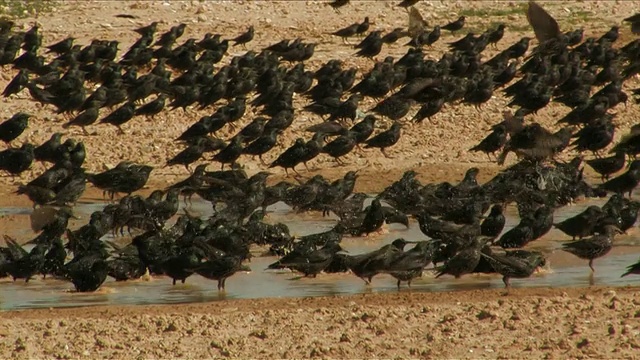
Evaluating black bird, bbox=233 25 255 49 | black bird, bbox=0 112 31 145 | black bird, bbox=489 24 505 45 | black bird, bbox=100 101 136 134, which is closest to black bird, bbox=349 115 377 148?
black bird, bbox=100 101 136 134

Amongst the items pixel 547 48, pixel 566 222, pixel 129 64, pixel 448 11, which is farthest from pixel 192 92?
pixel 448 11

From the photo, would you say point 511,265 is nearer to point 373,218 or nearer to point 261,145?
point 373,218

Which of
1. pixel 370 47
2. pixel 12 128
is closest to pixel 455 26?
pixel 370 47

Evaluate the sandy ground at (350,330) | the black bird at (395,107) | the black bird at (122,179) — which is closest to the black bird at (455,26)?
the black bird at (395,107)

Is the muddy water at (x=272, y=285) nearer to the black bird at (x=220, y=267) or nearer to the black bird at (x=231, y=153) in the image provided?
the black bird at (x=220, y=267)

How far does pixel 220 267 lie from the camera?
41.5 feet

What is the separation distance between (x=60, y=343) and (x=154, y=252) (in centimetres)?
303

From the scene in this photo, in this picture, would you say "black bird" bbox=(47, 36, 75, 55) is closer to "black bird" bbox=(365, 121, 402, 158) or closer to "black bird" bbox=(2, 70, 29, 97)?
"black bird" bbox=(2, 70, 29, 97)

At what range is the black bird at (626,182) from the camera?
16.5 m

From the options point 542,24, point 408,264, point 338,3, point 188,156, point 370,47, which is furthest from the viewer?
point 338,3

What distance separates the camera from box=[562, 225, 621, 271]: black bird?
13234 mm

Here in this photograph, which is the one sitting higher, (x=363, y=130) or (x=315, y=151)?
(x=363, y=130)

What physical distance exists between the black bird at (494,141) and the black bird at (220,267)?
6.17m

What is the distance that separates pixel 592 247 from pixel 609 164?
443 cm
